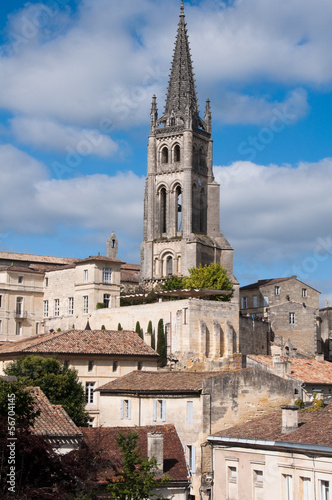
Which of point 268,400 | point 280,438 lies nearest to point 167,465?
point 280,438

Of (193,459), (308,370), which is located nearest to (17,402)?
(193,459)

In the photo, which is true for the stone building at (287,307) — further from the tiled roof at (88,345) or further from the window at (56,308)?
the tiled roof at (88,345)

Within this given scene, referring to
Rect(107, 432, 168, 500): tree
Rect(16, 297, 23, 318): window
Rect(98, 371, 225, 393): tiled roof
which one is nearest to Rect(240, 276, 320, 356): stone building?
Rect(16, 297, 23, 318): window

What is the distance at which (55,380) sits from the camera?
46375 mm

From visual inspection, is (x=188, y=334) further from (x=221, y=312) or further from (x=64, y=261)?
(x=64, y=261)

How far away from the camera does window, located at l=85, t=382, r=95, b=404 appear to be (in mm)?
51375

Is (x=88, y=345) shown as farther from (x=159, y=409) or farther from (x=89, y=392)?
(x=159, y=409)

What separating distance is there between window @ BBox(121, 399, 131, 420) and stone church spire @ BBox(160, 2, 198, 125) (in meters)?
63.8

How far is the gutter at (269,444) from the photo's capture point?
27719 mm

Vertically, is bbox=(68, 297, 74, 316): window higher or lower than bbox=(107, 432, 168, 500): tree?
higher

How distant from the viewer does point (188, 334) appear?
63594 millimetres

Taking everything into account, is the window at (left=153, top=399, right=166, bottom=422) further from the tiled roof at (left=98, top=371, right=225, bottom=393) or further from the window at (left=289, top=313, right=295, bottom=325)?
the window at (left=289, top=313, right=295, bottom=325)

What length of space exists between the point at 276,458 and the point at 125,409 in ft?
49.0

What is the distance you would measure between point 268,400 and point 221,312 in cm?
2583
